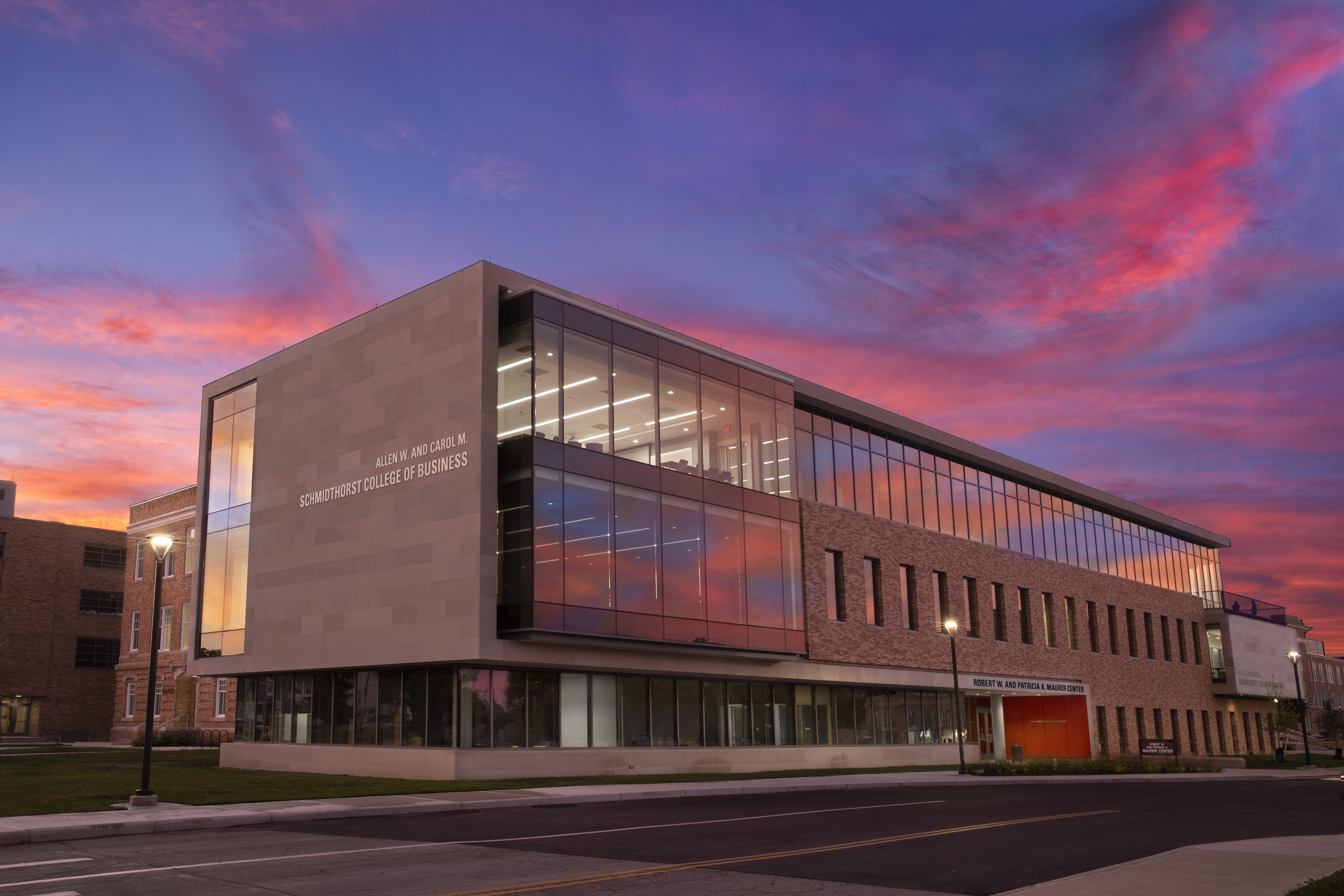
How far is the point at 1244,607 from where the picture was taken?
7644 cm

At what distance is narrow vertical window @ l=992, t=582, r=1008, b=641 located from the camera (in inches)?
1998

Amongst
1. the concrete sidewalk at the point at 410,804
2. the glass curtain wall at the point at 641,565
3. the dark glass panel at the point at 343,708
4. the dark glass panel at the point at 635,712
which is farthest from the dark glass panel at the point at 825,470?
the dark glass panel at the point at 343,708

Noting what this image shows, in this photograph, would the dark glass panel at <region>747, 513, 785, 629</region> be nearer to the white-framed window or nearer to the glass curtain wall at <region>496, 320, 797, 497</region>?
the glass curtain wall at <region>496, 320, 797, 497</region>

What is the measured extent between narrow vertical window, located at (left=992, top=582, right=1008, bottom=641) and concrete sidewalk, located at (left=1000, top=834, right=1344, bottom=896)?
121ft

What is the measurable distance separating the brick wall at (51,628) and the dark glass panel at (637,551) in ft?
172

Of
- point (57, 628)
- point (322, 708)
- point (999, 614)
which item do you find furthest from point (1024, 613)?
point (57, 628)

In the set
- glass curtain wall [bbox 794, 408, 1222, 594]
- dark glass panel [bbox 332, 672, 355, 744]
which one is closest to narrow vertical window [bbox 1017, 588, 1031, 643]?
glass curtain wall [bbox 794, 408, 1222, 594]

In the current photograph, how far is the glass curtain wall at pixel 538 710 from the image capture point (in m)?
28.9

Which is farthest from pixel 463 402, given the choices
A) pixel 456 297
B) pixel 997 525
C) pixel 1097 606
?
pixel 1097 606

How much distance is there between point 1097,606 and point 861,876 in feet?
175

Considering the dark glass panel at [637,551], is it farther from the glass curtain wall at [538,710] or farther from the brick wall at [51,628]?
the brick wall at [51,628]

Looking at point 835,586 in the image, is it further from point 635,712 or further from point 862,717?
point 635,712

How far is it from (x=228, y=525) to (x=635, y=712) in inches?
661

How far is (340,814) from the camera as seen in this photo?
1881 cm
